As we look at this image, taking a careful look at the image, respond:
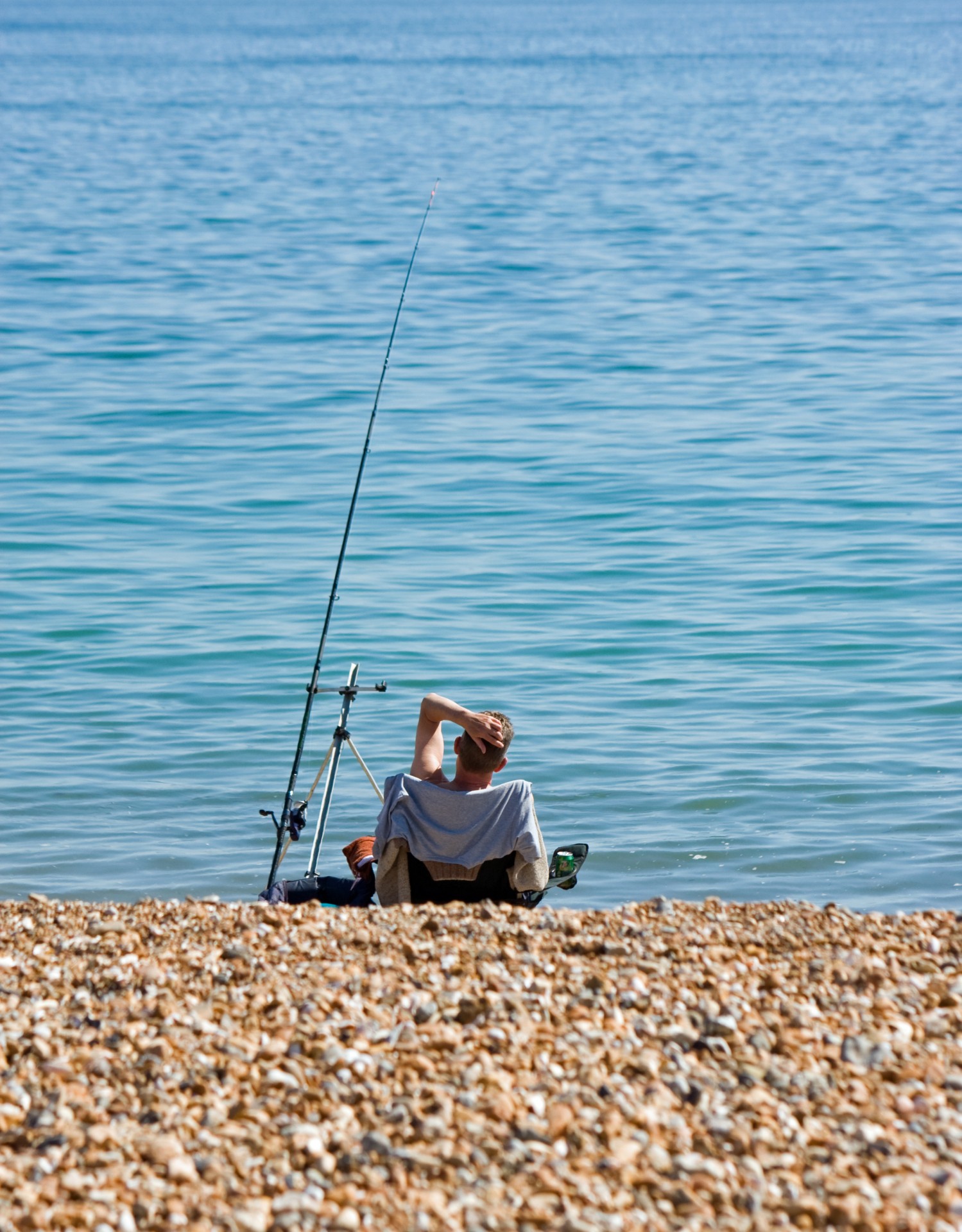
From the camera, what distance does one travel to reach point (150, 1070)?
3.53m

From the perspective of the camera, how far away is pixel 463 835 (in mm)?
5109

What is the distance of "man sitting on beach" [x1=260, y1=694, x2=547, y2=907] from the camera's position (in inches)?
201

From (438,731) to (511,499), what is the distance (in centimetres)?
813

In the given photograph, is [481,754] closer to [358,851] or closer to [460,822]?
[460,822]

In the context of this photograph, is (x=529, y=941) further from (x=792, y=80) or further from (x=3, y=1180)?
(x=792, y=80)

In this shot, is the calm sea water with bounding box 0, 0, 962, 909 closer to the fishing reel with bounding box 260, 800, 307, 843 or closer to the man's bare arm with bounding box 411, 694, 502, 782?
the fishing reel with bounding box 260, 800, 307, 843

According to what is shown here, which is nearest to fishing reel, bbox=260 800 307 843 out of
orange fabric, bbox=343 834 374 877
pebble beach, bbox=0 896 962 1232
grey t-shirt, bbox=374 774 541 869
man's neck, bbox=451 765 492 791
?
orange fabric, bbox=343 834 374 877

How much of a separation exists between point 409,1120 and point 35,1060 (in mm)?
927

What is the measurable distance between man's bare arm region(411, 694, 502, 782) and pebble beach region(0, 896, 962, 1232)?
77cm

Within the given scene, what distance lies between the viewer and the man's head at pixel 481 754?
5.13 meters

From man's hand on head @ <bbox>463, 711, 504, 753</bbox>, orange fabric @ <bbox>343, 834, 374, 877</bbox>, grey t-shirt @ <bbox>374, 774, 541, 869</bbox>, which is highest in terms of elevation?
man's hand on head @ <bbox>463, 711, 504, 753</bbox>

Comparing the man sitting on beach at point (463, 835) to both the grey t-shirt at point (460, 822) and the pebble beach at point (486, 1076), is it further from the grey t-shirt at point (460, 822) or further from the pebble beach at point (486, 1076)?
the pebble beach at point (486, 1076)

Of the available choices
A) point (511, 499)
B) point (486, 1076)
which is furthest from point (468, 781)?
point (511, 499)

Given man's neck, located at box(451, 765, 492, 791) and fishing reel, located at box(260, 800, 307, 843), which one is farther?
fishing reel, located at box(260, 800, 307, 843)
